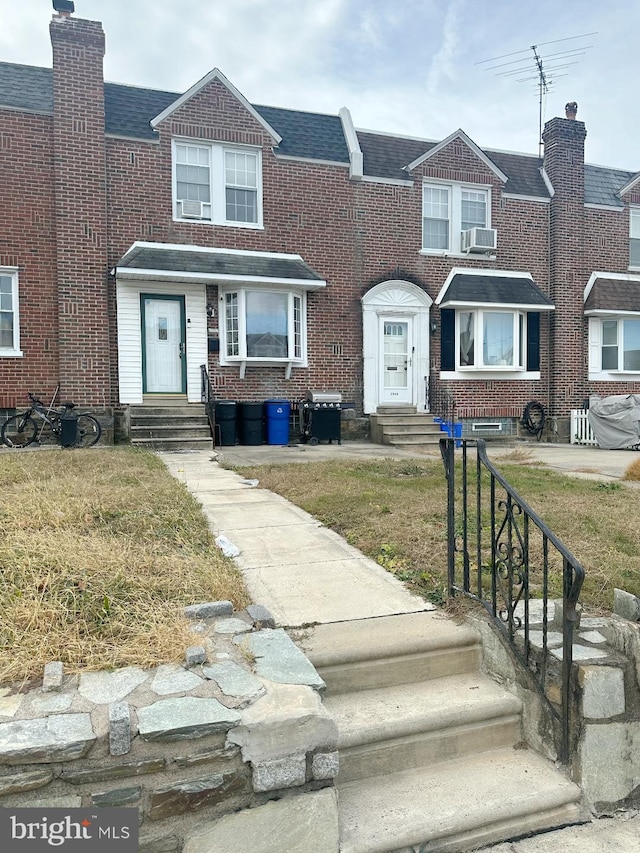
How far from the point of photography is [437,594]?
392 centimetres

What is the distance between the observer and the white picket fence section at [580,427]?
16.0 metres

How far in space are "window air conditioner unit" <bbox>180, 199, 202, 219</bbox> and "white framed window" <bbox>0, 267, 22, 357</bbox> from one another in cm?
368

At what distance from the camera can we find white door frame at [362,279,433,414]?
591 inches

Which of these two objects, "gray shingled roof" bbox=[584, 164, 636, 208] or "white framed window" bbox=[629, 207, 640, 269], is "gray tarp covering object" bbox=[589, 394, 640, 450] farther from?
"gray shingled roof" bbox=[584, 164, 636, 208]

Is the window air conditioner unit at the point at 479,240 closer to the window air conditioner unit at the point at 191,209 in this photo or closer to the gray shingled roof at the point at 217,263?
the gray shingled roof at the point at 217,263

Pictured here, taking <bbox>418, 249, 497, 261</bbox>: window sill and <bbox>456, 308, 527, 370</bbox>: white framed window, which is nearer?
<bbox>418, 249, 497, 261</bbox>: window sill

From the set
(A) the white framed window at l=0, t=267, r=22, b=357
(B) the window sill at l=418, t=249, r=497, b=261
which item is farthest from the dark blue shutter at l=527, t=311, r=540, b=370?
(A) the white framed window at l=0, t=267, r=22, b=357

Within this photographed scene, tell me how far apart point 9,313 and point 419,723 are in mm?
12380

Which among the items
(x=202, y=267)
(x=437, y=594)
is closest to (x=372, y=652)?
(x=437, y=594)

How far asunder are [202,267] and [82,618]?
36.3 feet

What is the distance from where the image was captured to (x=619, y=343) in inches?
667

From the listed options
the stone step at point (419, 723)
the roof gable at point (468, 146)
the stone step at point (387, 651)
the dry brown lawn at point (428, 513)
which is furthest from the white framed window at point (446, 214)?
the stone step at point (419, 723)

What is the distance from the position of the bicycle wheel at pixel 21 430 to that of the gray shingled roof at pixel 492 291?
378 inches

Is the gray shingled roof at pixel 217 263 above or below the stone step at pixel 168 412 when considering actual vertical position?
above
